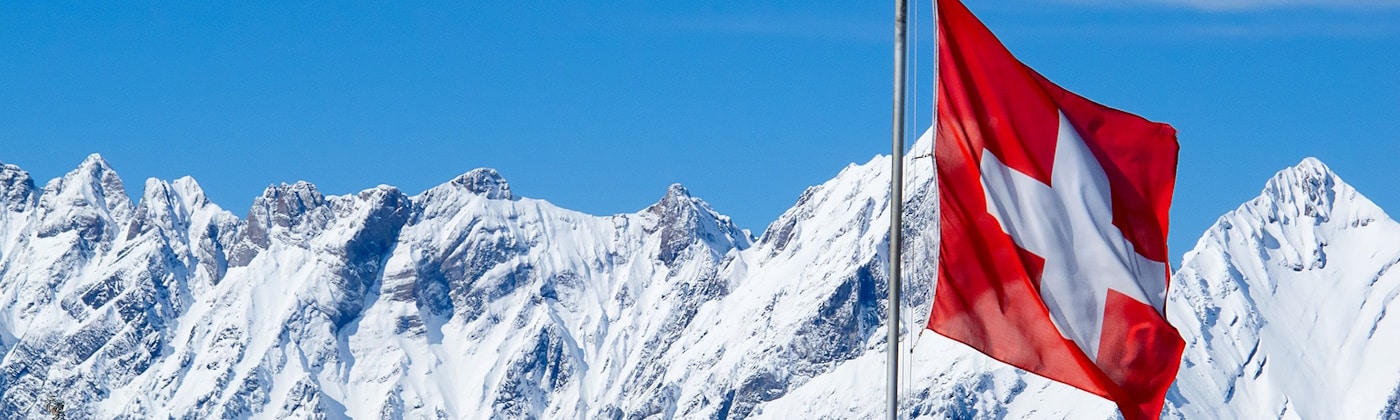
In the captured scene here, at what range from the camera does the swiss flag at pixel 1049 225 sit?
2442 centimetres

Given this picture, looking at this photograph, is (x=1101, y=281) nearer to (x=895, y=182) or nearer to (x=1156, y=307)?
(x=1156, y=307)

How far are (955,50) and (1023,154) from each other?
128cm

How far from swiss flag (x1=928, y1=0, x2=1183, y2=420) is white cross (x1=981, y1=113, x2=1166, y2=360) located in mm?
13

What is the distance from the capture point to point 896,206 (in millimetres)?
23562

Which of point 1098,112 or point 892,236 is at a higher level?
point 1098,112

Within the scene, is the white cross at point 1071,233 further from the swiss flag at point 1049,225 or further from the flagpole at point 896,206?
the flagpole at point 896,206

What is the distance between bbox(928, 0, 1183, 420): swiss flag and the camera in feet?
80.1

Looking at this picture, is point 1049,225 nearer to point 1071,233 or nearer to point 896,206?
point 1071,233

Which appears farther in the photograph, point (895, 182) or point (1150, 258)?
point (1150, 258)

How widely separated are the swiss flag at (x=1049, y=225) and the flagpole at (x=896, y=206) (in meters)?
0.61

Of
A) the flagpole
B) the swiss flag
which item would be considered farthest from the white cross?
the flagpole

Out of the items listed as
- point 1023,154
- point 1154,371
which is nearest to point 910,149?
point 1023,154

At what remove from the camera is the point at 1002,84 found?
24.8 meters

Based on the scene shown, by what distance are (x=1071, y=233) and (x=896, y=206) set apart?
2418 millimetres
